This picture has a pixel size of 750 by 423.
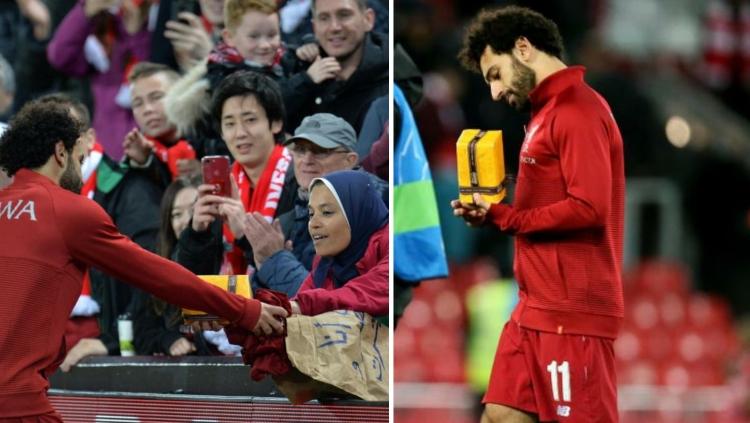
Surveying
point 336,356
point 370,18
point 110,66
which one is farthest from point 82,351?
point 370,18

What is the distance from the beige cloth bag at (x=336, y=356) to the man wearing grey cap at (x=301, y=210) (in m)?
0.34

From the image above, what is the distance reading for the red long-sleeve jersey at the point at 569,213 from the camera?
495cm

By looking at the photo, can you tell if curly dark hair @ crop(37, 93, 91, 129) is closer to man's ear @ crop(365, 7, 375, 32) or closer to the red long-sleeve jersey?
man's ear @ crop(365, 7, 375, 32)

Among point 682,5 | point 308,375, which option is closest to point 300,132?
point 308,375

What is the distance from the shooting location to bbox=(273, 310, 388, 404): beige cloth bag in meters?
5.71

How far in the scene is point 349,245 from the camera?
5.89 meters

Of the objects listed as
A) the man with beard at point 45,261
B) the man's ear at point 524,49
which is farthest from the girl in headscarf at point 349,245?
the man's ear at point 524,49

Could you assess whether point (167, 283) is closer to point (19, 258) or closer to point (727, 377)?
point (19, 258)

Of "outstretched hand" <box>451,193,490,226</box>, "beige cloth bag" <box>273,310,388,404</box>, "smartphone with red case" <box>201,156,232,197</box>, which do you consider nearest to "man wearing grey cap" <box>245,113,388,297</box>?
"smartphone with red case" <box>201,156,232,197</box>

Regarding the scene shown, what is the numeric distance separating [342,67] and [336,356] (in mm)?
1188

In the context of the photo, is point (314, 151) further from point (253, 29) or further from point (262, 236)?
point (253, 29)

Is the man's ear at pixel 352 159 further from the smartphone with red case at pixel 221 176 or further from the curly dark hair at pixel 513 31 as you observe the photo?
the curly dark hair at pixel 513 31

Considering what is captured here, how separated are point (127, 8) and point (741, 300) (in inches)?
429

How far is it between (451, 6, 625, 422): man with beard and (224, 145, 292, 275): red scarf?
1.25m
